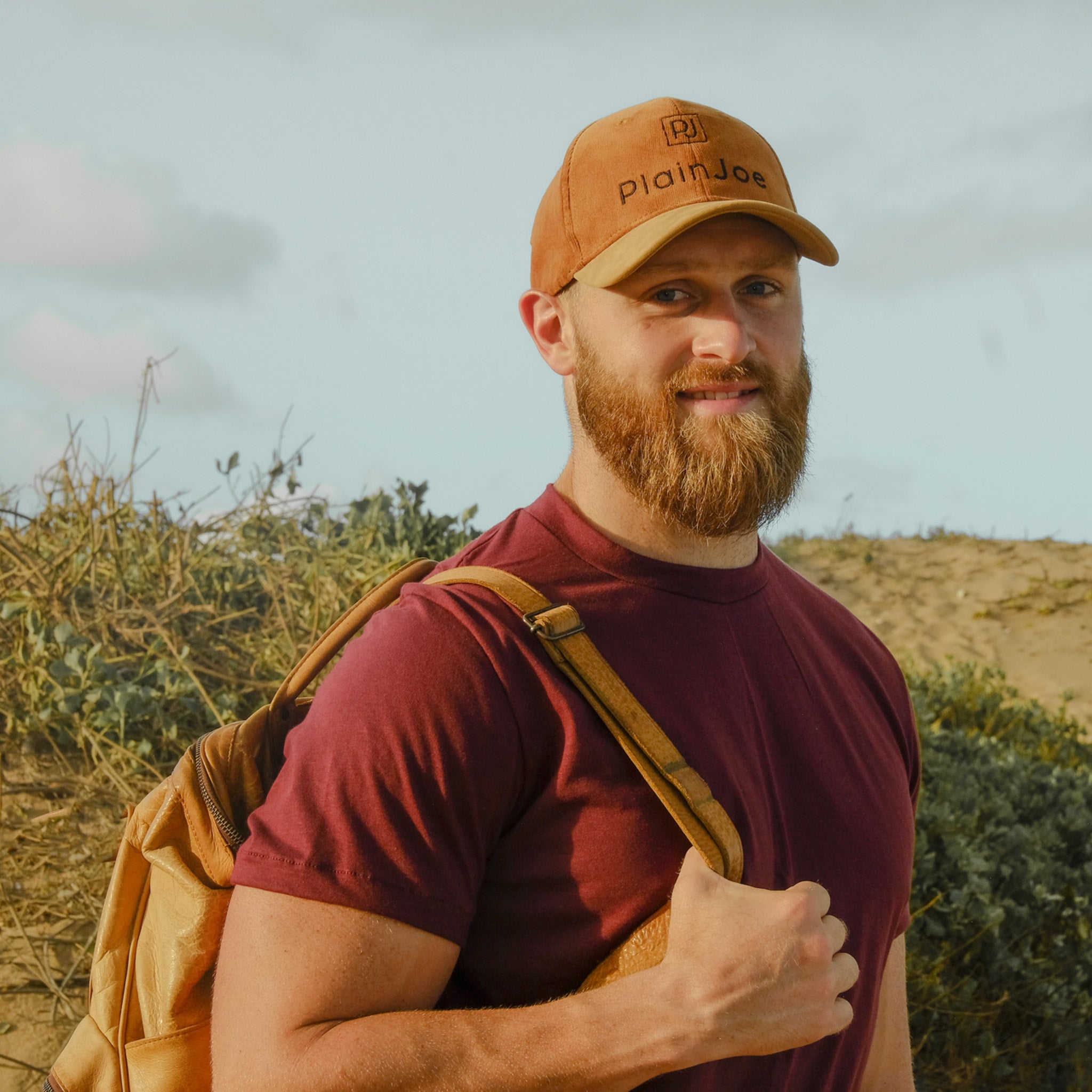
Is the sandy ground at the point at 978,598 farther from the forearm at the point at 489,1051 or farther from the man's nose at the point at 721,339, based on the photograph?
the forearm at the point at 489,1051

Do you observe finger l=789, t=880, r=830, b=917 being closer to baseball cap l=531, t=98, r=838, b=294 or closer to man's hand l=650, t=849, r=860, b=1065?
man's hand l=650, t=849, r=860, b=1065

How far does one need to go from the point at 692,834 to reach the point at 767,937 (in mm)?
187

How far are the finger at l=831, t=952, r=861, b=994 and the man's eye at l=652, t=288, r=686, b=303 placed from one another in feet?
3.98

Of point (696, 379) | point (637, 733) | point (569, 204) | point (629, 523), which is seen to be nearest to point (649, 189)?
point (569, 204)

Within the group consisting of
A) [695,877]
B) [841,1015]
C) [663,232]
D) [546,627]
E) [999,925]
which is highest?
[663,232]

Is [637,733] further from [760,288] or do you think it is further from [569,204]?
[569,204]

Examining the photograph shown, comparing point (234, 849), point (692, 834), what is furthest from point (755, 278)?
point (234, 849)

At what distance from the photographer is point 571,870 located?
1.77 meters

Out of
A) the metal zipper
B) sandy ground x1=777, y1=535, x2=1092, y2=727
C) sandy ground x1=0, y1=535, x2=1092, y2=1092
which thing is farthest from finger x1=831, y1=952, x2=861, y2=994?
sandy ground x1=777, y1=535, x2=1092, y2=727

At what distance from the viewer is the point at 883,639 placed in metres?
10.0

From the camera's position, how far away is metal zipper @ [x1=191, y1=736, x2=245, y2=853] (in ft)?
5.94

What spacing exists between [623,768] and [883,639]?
877cm

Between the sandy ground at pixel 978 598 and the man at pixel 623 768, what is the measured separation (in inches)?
265

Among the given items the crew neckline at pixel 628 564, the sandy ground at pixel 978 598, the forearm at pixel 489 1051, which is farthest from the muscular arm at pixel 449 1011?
the sandy ground at pixel 978 598
